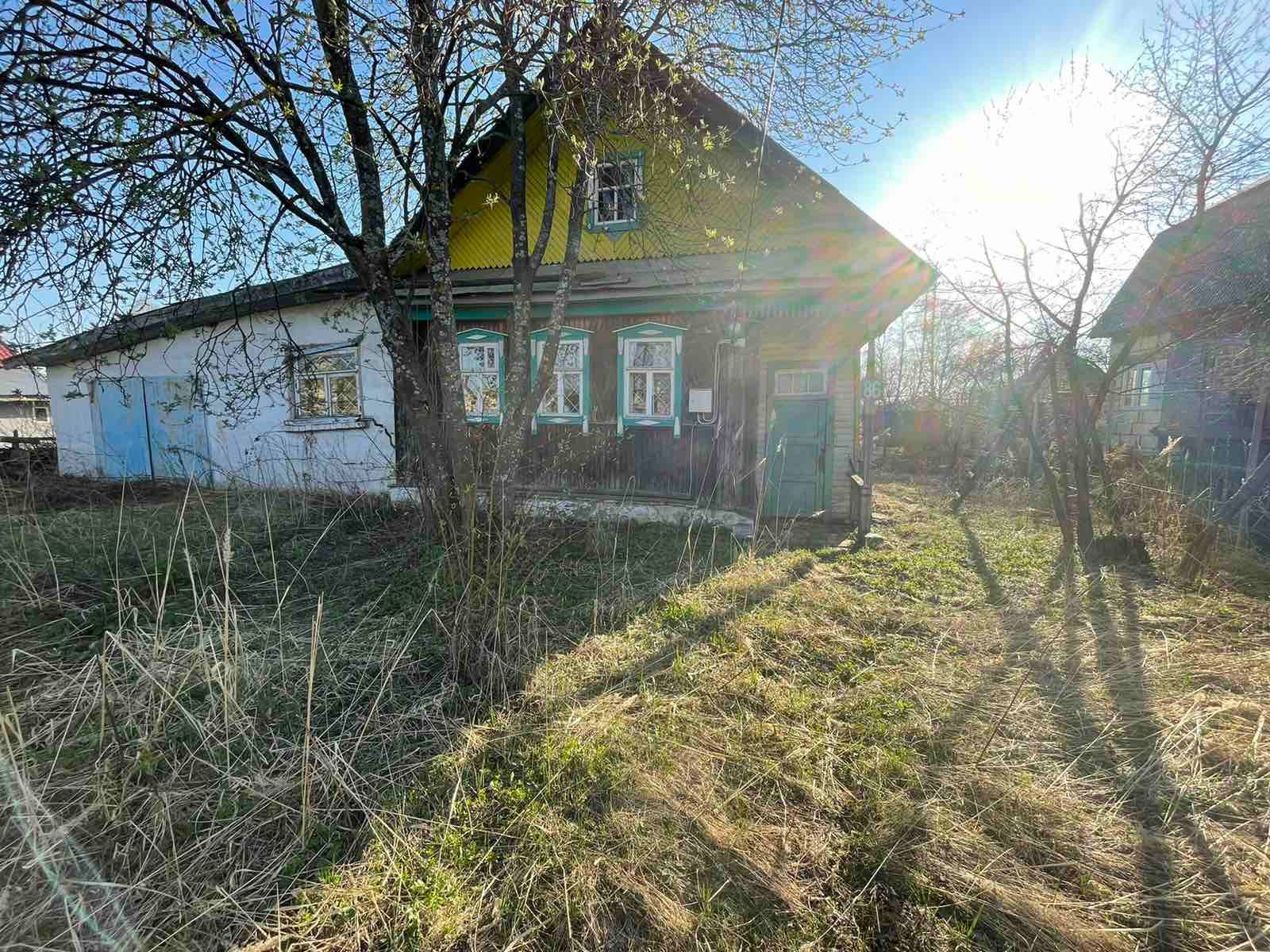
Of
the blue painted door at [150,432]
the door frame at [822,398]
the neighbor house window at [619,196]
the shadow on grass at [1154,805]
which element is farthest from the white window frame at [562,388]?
the blue painted door at [150,432]

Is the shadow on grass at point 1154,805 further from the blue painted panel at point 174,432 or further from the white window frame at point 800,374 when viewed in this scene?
the blue painted panel at point 174,432

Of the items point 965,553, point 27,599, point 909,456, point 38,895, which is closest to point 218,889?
point 38,895

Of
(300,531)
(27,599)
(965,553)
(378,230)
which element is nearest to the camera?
(27,599)

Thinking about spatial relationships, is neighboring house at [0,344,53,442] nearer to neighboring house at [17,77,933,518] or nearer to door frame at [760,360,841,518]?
neighboring house at [17,77,933,518]

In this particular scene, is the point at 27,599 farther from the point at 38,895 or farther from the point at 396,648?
the point at 38,895

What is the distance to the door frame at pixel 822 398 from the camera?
285 inches

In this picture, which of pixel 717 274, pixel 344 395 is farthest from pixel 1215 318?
pixel 344 395

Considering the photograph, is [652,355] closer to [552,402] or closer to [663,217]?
[552,402]

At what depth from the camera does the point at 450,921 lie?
1482 millimetres

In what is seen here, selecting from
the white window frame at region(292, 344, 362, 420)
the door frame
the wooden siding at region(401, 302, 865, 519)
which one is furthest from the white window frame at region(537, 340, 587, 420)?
the white window frame at region(292, 344, 362, 420)

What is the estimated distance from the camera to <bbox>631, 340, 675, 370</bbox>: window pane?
6676 millimetres

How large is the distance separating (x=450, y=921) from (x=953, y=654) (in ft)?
10.7

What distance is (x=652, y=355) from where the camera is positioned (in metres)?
6.75

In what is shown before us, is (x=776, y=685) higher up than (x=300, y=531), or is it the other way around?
(x=300, y=531)
